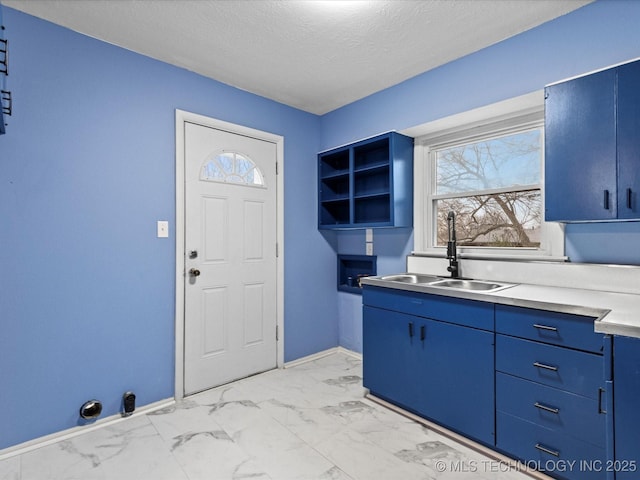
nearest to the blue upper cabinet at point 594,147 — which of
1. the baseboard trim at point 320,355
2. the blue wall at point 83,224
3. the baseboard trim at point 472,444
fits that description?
the baseboard trim at point 472,444

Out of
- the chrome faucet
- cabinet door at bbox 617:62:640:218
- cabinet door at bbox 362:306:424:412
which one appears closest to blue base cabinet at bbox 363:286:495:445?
cabinet door at bbox 362:306:424:412

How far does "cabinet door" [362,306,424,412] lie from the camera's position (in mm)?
2205

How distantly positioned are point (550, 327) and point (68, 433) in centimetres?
276

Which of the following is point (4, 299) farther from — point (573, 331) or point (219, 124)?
point (573, 331)

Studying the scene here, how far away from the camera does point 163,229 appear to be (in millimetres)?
2469

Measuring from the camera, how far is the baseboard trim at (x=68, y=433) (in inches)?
74.7

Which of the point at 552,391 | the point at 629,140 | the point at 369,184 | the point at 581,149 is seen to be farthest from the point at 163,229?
the point at 629,140

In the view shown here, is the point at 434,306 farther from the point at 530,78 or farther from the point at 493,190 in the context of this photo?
the point at 530,78

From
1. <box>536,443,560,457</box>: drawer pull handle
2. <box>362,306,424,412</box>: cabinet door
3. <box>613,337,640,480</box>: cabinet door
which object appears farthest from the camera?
<box>362,306,424,412</box>: cabinet door

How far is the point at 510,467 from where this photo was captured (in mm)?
1754

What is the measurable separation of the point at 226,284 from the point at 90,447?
1.31 metres

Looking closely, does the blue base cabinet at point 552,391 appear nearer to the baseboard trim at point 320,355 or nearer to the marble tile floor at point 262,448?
the marble tile floor at point 262,448

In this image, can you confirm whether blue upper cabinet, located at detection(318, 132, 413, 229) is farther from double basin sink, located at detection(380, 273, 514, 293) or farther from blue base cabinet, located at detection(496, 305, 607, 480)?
blue base cabinet, located at detection(496, 305, 607, 480)

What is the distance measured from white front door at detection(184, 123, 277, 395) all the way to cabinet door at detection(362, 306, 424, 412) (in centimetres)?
102
